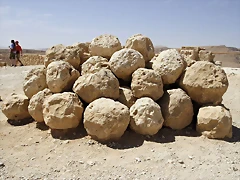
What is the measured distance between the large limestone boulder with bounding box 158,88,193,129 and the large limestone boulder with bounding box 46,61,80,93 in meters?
1.88

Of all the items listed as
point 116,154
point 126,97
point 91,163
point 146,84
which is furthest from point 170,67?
point 91,163

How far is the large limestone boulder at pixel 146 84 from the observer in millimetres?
5070

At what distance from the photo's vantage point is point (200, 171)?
381 centimetres

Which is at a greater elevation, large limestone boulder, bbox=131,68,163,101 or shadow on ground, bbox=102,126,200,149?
large limestone boulder, bbox=131,68,163,101

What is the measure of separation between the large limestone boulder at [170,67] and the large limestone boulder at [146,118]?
786 millimetres

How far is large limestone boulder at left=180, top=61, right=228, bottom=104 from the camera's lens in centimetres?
523

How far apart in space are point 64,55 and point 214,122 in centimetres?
331

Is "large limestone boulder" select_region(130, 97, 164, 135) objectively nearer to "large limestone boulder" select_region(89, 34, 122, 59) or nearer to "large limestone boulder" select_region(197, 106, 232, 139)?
"large limestone boulder" select_region(197, 106, 232, 139)

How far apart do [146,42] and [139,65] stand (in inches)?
35.8

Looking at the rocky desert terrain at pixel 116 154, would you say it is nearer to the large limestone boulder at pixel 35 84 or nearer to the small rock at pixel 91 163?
the small rock at pixel 91 163

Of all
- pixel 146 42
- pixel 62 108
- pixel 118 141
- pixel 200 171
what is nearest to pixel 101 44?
pixel 146 42

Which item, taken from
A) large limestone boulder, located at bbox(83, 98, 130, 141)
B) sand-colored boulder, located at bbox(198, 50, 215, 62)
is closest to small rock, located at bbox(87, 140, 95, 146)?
large limestone boulder, located at bbox(83, 98, 130, 141)

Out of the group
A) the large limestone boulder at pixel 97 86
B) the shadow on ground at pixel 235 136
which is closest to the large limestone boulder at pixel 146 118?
the large limestone boulder at pixel 97 86

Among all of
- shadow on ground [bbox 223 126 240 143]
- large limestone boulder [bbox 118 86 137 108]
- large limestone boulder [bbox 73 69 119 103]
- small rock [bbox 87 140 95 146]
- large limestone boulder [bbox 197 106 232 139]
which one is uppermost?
large limestone boulder [bbox 73 69 119 103]
